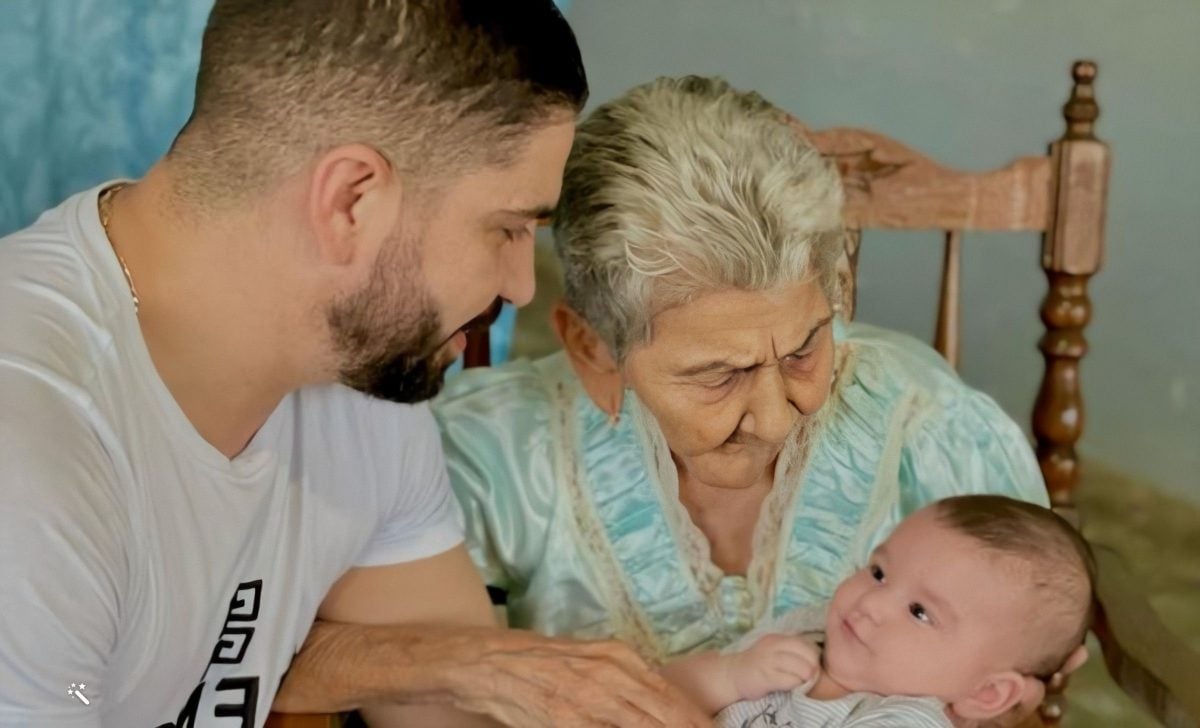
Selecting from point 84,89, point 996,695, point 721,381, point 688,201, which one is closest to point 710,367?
point 721,381

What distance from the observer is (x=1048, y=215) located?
52.1 inches

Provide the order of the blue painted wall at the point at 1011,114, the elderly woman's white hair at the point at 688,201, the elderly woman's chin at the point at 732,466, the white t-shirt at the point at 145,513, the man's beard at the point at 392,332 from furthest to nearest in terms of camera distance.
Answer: the blue painted wall at the point at 1011,114
the elderly woman's chin at the point at 732,466
the elderly woman's white hair at the point at 688,201
the man's beard at the point at 392,332
the white t-shirt at the point at 145,513

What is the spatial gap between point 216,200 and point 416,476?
1.10ft

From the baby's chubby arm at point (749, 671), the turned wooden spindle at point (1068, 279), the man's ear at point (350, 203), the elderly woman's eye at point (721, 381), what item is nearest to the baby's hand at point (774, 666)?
the baby's chubby arm at point (749, 671)

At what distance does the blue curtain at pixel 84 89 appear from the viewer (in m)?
1.17

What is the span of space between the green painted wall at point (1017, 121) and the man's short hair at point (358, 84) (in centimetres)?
62

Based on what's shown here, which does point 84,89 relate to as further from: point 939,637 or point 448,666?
point 939,637

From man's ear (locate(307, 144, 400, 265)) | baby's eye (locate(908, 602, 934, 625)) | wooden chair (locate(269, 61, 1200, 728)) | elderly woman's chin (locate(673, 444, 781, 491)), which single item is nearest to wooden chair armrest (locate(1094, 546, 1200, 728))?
wooden chair (locate(269, 61, 1200, 728))

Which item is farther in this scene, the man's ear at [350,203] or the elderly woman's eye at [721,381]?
the elderly woman's eye at [721,381]

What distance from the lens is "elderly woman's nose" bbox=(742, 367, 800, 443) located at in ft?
3.48

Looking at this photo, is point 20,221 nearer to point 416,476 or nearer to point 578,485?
point 416,476

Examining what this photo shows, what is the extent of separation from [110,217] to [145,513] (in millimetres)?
183

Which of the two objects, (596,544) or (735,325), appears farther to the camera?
(596,544)

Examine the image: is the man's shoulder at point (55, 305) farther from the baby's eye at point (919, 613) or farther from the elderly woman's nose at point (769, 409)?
the baby's eye at point (919, 613)
